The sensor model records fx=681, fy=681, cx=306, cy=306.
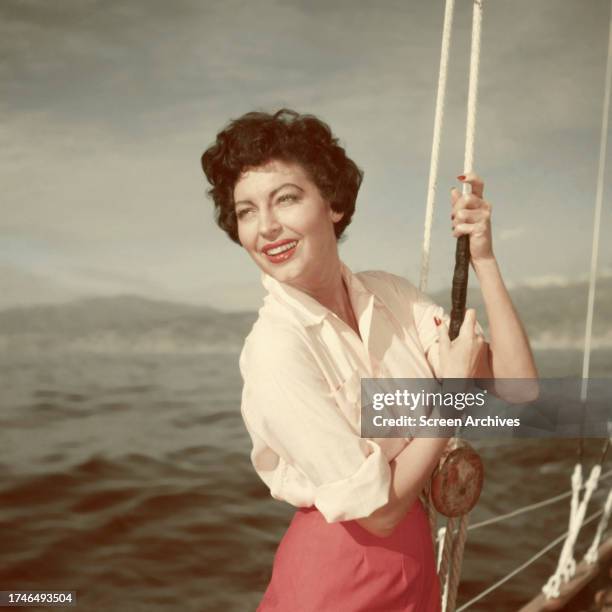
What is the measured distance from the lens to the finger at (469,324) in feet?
2.69

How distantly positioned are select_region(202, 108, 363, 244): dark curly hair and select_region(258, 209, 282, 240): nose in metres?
0.07

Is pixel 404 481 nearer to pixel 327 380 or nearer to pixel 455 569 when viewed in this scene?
pixel 327 380

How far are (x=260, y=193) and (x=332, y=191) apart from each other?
4.5 inches


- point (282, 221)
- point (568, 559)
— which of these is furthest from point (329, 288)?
point (568, 559)

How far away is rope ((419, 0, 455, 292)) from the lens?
1.05 metres

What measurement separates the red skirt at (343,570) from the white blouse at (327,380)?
6 cm

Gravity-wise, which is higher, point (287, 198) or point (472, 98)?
point (472, 98)

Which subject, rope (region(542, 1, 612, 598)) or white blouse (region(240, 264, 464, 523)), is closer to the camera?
white blouse (region(240, 264, 464, 523))

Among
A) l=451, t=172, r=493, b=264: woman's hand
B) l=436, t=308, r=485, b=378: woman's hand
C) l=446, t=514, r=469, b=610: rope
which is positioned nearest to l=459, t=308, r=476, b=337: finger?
l=436, t=308, r=485, b=378: woman's hand

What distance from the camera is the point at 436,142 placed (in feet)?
3.50

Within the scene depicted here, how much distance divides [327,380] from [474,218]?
0.96ft

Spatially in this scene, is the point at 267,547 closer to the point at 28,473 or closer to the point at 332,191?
the point at 28,473

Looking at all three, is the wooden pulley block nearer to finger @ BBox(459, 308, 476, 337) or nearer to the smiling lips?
finger @ BBox(459, 308, 476, 337)

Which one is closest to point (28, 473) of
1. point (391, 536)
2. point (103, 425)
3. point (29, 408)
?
point (103, 425)
